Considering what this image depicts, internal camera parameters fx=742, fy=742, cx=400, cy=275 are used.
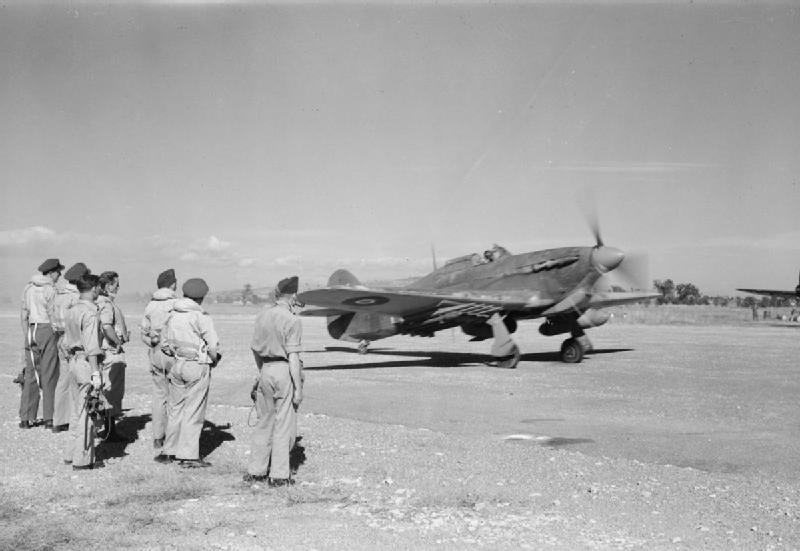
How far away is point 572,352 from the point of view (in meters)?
19.6

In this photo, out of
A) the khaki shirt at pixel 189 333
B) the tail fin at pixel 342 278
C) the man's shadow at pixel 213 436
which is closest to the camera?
the khaki shirt at pixel 189 333

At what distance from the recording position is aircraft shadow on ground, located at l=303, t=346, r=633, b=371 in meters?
19.0

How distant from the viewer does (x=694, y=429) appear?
9.79 meters

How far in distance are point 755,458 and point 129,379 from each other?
487 inches

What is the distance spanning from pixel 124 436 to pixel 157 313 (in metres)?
1.92

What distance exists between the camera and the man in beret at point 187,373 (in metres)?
7.28

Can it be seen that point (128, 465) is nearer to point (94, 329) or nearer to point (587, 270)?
point (94, 329)

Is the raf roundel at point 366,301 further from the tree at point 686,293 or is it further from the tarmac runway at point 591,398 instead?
the tree at point 686,293

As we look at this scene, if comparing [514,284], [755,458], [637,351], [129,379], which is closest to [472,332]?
[514,284]

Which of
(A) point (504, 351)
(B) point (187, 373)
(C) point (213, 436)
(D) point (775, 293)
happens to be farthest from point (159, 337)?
(D) point (775, 293)

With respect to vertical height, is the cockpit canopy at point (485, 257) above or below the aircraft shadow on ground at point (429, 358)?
above

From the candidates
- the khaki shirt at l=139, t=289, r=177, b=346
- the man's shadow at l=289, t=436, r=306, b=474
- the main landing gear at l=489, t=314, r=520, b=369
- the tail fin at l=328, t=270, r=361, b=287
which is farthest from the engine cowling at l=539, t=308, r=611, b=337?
the khaki shirt at l=139, t=289, r=177, b=346

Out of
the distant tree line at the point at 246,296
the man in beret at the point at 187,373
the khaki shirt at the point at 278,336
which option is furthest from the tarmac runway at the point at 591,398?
the distant tree line at the point at 246,296

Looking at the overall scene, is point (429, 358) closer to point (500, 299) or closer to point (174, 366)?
point (500, 299)
